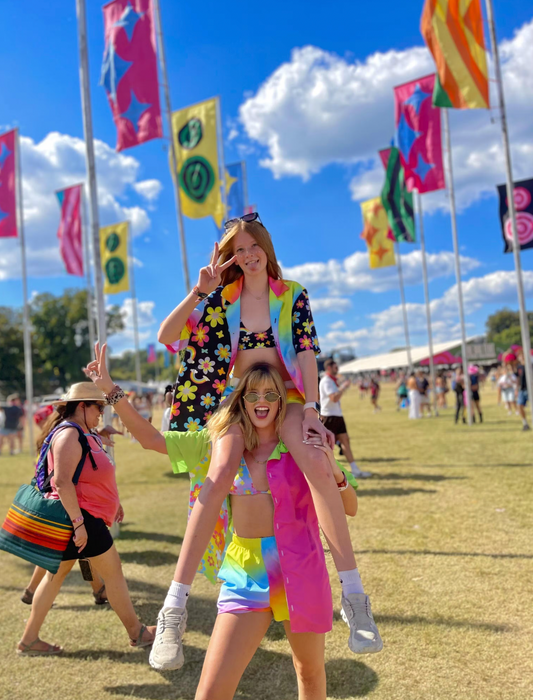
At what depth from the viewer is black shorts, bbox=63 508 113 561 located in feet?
13.1

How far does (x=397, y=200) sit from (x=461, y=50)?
395 inches

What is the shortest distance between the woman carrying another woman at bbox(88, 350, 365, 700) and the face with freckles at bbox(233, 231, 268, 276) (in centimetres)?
57

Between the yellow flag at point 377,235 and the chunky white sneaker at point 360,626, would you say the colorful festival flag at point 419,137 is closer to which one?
the yellow flag at point 377,235

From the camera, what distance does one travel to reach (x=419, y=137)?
16031 mm

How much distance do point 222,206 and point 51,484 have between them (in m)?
10.2

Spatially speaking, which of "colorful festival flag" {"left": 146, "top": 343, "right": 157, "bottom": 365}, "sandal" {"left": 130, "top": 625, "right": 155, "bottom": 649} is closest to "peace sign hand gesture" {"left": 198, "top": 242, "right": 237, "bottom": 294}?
"sandal" {"left": 130, "top": 625, "right": 155, "bottom": 649}

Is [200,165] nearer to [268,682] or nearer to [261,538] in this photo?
[268,682]

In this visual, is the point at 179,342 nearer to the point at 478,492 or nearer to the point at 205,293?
the point at 205,293

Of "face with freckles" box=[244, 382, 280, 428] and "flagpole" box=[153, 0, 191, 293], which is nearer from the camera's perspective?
"face with freckles" box=[244, 382, 280, 428]

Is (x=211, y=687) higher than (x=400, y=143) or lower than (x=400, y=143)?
lower

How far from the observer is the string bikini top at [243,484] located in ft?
8.08

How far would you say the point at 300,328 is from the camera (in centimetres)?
283

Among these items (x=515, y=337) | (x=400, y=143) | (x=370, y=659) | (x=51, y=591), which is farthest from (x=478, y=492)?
(x=515, y=337)

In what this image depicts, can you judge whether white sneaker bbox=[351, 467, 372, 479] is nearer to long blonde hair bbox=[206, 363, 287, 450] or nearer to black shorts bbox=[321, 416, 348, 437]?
black shorts bbox=[321, 416, 348, 437]
